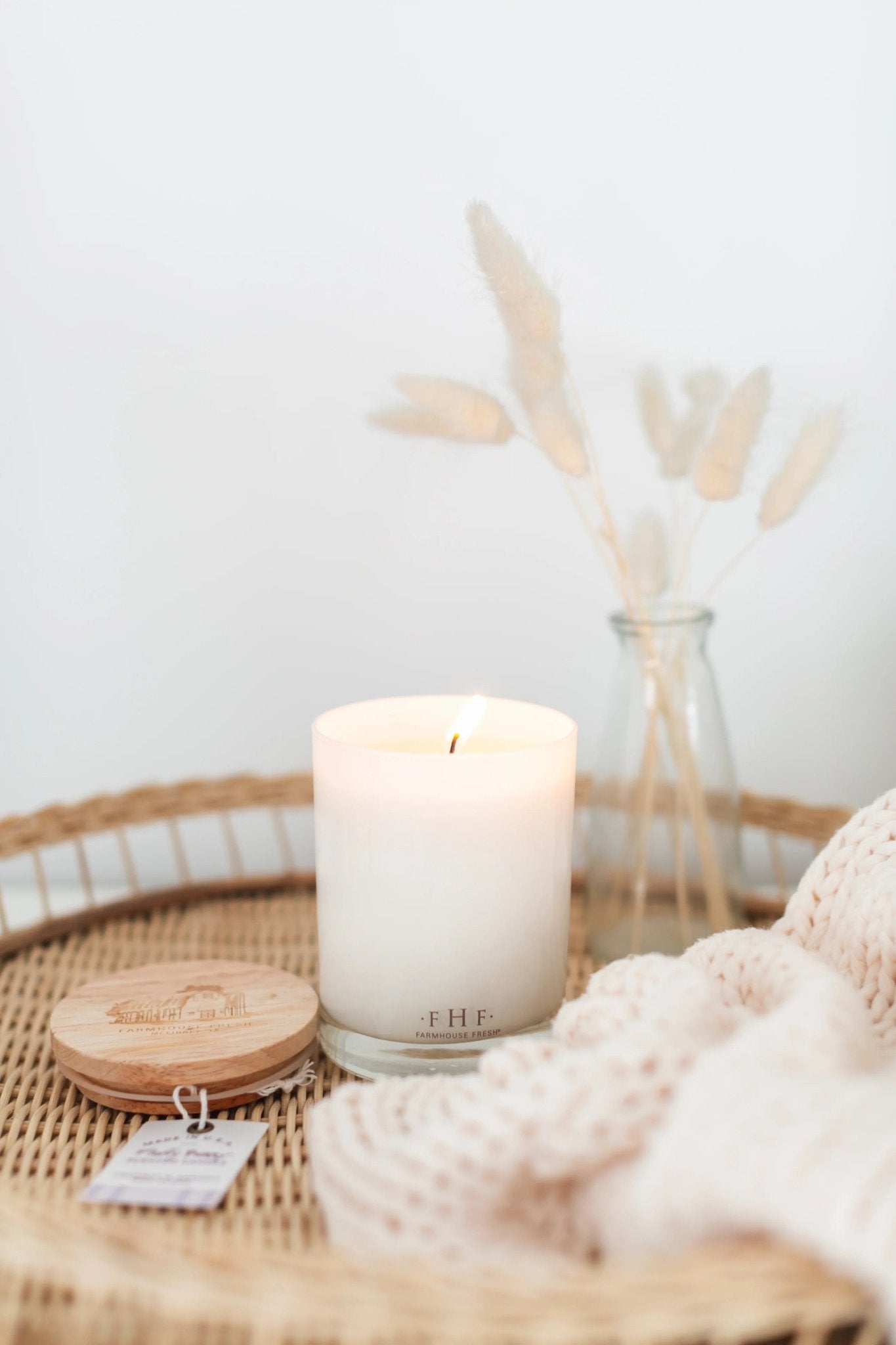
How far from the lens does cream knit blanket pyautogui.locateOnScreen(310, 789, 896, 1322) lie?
305 millimetres

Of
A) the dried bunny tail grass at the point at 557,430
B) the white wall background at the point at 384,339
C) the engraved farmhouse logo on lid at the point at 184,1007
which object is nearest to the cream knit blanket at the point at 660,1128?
the engraved farmhouse logo on lid at the point at 184,1007

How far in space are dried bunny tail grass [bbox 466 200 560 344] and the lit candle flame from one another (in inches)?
7.1

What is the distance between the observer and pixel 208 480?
836 millimetres

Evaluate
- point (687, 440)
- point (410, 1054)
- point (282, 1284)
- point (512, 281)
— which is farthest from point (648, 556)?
point (282, 1284)

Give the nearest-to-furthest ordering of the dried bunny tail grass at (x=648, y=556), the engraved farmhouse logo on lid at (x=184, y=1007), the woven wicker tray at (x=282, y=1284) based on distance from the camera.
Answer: the woven wicker tray at (x=282, y=1284) → the engraved farmhouse logo on lid at (x=184, y=1007) → the dried bunny tail grass at (x=648, y=556)

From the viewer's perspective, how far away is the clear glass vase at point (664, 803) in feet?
2.21

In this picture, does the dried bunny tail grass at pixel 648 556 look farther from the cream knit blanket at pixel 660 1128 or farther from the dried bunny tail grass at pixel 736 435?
the cream knit blanket at pixel 660 1128

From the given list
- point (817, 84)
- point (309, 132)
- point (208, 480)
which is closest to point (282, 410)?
point (208, 480)

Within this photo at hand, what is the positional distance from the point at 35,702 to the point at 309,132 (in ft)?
1.43

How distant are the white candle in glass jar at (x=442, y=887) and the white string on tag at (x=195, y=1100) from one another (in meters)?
0.07

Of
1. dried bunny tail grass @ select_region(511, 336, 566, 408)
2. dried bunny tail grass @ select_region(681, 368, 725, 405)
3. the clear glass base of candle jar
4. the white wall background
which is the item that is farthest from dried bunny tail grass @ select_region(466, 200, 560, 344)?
the clear glass base of candle jar

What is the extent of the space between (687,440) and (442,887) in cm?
30

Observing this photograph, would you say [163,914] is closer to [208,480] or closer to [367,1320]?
[208,480]

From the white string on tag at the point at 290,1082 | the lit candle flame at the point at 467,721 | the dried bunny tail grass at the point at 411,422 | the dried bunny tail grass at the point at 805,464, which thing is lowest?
the white string on tag at the point at 290,1082
